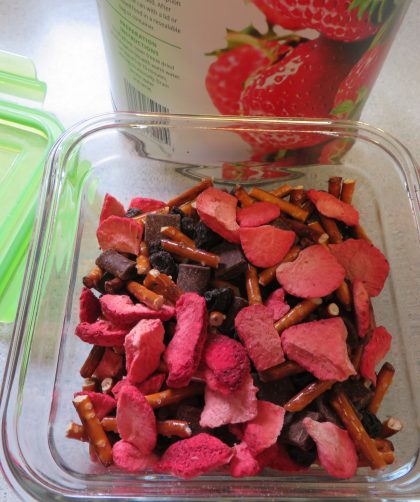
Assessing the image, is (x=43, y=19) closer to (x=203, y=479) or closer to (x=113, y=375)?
(x=113, y=375)

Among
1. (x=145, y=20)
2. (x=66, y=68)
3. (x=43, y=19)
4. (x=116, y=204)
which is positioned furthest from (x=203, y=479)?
(x=43, y=19)

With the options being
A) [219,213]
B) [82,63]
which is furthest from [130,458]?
[82,63]

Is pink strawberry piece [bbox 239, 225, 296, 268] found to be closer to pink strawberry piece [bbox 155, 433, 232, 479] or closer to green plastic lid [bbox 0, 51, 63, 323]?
pink strawberry piece [bbox 155, 433, 232, 479]

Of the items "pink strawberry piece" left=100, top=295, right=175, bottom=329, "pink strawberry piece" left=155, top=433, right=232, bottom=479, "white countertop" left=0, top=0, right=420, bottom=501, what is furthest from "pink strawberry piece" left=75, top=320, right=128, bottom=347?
"white countertop" left=0, top=0, right=420, bottom=501

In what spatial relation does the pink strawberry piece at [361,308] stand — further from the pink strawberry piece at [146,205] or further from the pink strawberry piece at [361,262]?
the pink strawberry piece at [146,205]

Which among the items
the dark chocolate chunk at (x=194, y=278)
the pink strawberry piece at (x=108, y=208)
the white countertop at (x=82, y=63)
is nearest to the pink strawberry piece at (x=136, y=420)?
the dark chocolate chunk at (x=194, y=278)
